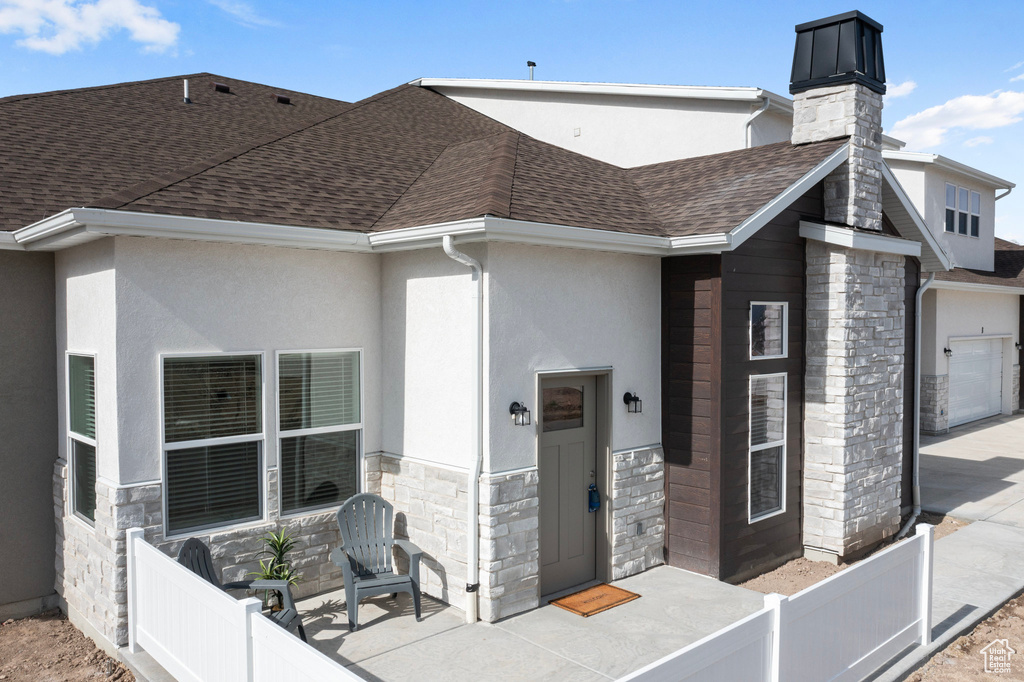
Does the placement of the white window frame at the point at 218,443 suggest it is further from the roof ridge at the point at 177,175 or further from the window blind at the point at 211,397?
the roof ridge at the point at 177,175

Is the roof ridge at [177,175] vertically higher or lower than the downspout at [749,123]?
lower

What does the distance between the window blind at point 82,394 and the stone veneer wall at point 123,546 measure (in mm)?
505

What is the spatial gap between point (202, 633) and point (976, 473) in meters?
13.3

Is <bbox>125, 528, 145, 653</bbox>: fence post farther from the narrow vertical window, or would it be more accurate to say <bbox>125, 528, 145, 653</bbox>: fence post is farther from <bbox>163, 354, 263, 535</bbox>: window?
the narrow vertical window

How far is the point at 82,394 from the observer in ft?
22.2

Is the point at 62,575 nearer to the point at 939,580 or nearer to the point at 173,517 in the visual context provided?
the point at 173,517

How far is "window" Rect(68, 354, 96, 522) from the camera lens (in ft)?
21.6

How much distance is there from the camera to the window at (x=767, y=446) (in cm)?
812

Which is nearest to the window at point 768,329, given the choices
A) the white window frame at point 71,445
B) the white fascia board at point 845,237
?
the white fascia board at point 845,237

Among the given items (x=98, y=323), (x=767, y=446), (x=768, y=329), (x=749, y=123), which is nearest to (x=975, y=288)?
(x=749, y=123)

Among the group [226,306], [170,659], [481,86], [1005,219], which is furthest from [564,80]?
[1005,219]

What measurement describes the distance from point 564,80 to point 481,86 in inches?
70.6

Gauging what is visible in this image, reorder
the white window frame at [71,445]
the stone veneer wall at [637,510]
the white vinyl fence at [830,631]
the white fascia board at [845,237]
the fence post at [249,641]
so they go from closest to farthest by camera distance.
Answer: the white vinyl fence at [830,631] < the fence post at [249,641] < the white window frame at [71,445] < the stone veneer wall at [637,510] < the white fascia board at [845,237]

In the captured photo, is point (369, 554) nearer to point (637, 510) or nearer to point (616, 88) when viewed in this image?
point (637, 510)
